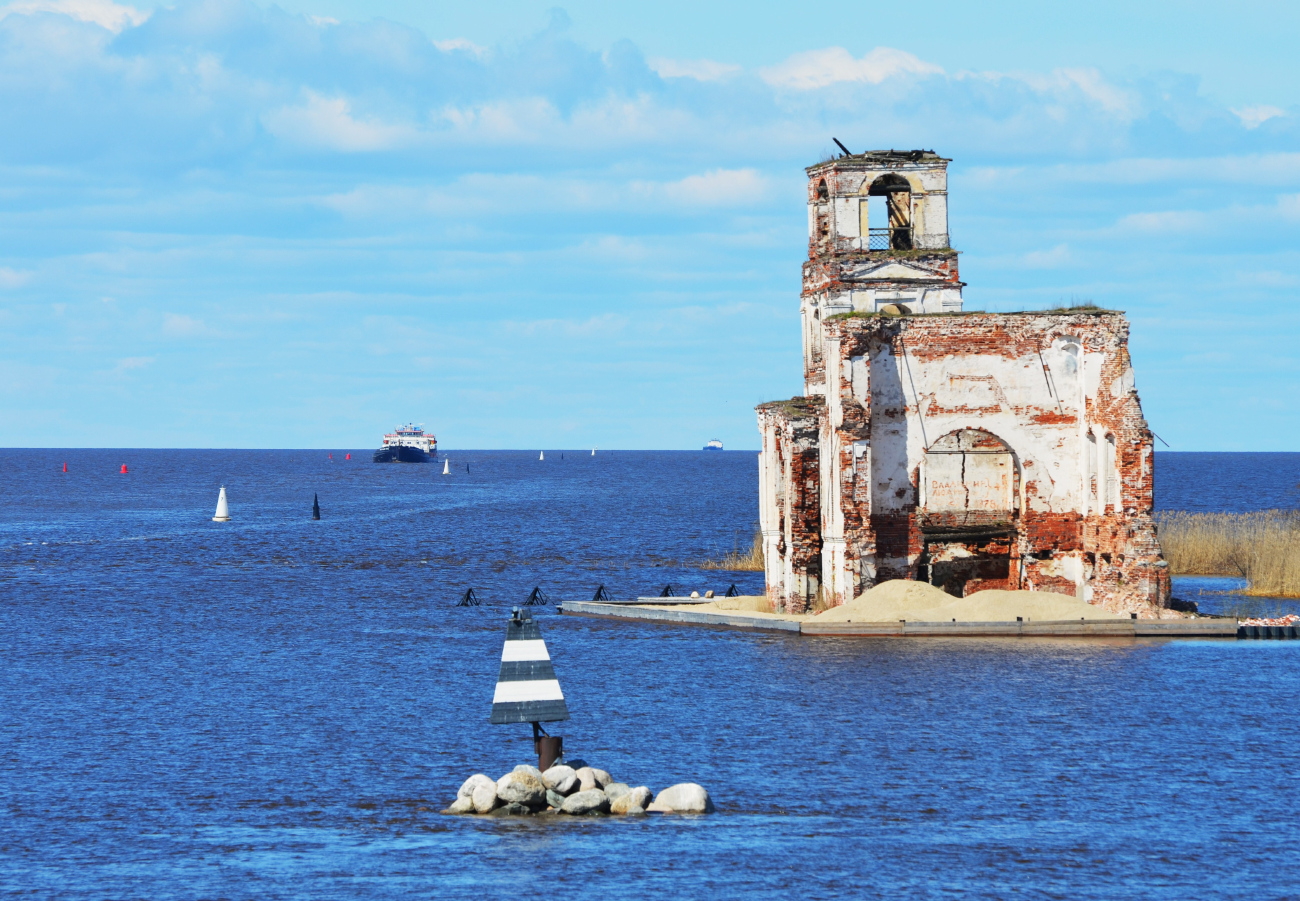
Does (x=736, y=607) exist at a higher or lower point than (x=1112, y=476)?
lower

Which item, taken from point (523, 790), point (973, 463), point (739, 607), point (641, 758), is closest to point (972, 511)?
point (973, 463)

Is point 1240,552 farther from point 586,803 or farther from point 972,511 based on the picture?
point 586,803

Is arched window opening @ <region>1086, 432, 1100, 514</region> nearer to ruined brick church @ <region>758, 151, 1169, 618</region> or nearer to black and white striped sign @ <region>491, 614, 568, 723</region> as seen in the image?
ruined brick church @ <region>758, 151, 1169, 618</region>

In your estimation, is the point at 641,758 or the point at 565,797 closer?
the point at 565,797

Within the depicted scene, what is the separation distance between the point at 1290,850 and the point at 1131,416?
68.9 feet

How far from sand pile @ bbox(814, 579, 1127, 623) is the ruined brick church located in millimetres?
725

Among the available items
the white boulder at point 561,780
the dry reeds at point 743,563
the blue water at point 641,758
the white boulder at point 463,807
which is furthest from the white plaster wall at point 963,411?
the dry reeds at point 743,563

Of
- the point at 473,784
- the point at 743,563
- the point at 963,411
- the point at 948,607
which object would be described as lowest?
the point at 473,784

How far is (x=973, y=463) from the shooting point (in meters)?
40.7

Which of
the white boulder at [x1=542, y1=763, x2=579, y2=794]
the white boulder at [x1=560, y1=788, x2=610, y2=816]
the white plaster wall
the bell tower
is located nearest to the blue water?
the white boulder at [x1=560, y1=788, x2=610, y2=816]

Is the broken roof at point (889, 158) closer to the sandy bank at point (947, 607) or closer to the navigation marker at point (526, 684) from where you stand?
the sandy bank at point (947, 607)

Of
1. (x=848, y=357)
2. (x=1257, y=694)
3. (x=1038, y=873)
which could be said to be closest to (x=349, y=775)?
(x=1038, y=873)

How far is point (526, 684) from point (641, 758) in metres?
4.19

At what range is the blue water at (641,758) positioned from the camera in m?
17.7
